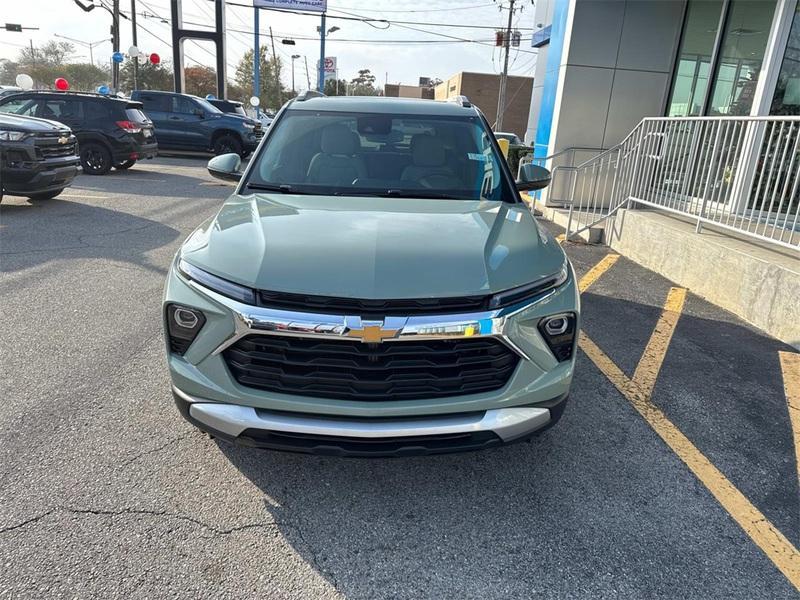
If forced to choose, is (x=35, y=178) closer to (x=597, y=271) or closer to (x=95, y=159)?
(x=95, y=159)

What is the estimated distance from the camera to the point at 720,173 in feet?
19.3

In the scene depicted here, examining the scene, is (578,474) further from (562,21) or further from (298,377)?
(562,21)

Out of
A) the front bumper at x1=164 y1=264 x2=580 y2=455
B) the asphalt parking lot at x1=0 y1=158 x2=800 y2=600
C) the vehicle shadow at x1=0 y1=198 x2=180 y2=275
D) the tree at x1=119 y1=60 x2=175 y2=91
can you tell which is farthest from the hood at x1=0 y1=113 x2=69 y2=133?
the tree at x1=119 y1=60 x2=175 y2=91

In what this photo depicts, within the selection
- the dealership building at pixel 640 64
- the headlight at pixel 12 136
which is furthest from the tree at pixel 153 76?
the dealership building at pixel 640 64

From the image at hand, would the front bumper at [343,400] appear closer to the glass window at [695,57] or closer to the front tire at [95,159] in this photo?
the glass window at [695,57]

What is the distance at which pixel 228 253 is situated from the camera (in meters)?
2.46

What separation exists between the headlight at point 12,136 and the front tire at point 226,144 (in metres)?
9.83

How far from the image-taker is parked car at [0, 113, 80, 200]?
26.2ft

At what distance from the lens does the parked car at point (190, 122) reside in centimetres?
1741

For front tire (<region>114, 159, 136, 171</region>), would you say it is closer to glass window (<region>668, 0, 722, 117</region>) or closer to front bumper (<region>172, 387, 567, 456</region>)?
glass window (<region>668, 0, 722, 117</region>)

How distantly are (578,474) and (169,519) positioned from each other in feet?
6.28

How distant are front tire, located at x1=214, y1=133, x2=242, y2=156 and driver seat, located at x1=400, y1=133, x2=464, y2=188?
50.4 feet

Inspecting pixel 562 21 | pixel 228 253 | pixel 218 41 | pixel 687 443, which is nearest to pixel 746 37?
pixel 562 21

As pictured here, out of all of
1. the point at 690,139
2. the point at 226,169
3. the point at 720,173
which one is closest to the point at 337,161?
the point at 226,169
